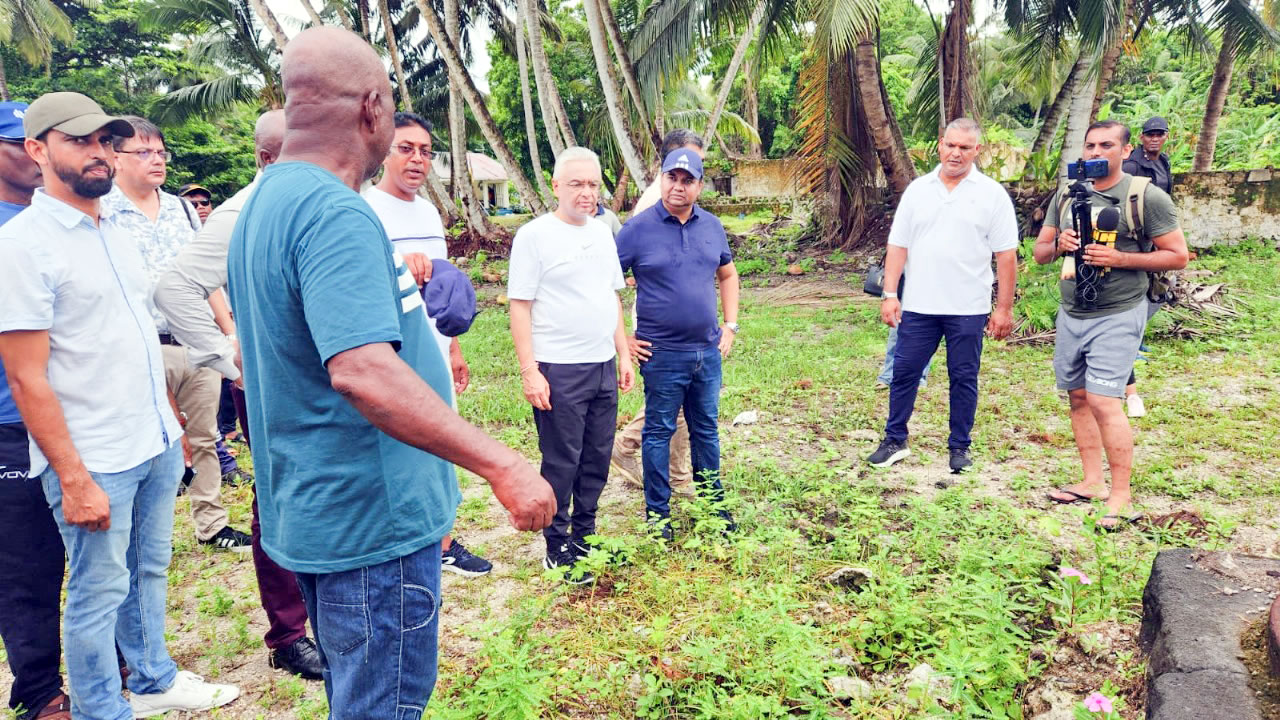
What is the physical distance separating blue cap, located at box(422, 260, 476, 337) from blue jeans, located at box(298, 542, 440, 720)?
1369 mm

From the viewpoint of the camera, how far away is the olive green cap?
7.70ft

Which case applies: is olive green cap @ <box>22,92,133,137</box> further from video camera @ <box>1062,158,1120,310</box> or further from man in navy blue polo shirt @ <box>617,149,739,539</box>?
video camera @ <box>1062,158,1120,310</box>

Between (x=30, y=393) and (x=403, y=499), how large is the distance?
1393mm

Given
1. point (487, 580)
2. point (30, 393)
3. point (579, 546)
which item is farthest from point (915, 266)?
point (30, 393)

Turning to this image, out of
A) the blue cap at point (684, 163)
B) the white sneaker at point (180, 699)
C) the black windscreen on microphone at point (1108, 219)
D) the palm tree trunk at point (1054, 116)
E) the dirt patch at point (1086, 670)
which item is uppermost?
the palm tree trunk at point (1054, 116)

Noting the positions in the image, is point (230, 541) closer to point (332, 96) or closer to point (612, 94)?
point (332, 96)

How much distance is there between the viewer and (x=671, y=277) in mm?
3824

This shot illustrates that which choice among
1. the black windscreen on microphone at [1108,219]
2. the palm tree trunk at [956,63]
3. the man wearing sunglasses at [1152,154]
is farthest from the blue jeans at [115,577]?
the palm tree trunk at [956,63]

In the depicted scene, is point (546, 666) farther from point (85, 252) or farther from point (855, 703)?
point (85, 252)

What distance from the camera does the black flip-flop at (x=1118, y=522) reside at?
3563 millimetres

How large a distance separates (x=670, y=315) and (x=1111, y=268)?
2242mm

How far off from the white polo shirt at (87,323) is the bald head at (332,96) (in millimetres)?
1163

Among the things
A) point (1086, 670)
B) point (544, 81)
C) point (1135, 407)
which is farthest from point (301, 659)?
point (544, 81)

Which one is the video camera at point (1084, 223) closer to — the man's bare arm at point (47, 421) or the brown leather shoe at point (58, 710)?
the man's bare arm at point (47, 421)
